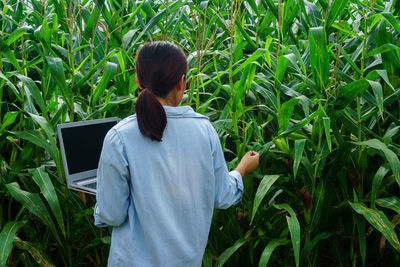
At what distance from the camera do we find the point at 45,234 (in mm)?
1578

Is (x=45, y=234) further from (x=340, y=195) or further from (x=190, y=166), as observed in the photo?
(x=340, y=195)

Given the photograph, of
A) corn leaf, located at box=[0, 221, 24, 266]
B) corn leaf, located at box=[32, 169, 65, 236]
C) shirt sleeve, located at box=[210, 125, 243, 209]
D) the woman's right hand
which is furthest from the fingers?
corn leaf, located at box=[0, 221, 24, 266]

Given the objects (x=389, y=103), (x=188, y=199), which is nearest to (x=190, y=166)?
(x=188, y=199)

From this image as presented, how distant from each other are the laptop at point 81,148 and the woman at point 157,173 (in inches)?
12.8

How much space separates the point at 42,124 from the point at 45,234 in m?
0.43

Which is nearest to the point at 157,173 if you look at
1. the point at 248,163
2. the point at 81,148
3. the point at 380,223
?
the point at 248,163

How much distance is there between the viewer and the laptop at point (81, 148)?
1.34 metres

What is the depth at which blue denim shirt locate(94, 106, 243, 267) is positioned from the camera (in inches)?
38.6

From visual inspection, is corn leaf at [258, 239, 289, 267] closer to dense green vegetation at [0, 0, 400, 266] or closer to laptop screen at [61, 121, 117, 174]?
dense green vegetation at [0, 0, 400, 266]

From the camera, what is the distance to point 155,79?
0.98 metres

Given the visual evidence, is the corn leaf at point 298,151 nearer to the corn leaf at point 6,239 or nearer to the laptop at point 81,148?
the laptop at point 81,148

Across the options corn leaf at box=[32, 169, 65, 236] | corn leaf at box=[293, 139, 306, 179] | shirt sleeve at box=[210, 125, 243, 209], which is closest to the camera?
shirt sleeve at box=[210, 125, 243, 209]

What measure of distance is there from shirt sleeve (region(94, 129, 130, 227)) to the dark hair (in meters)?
0.06

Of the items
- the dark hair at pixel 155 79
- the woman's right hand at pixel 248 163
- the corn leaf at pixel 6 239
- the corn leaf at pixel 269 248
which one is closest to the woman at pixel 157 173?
the dark hair at pixel 155 79
